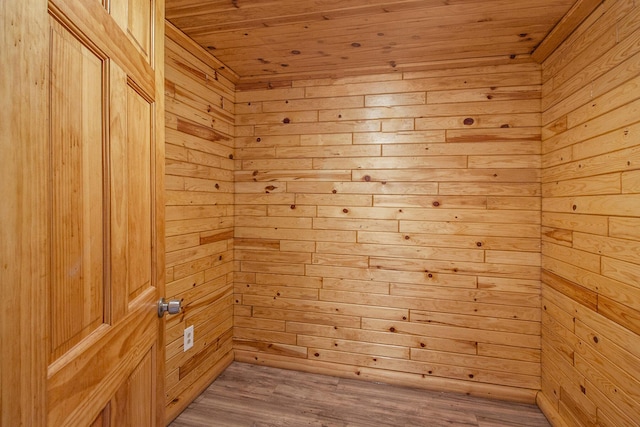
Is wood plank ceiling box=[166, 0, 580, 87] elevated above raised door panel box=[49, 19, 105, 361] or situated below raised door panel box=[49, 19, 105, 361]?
above

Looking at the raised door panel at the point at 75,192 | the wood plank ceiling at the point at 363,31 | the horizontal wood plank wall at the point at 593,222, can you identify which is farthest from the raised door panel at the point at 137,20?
the horizontal wood plank wall at the point at 593,222

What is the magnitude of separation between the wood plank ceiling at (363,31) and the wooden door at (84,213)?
907 mm

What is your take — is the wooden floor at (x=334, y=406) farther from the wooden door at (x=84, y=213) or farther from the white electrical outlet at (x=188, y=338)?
the wooden door at (x=84, y=213)

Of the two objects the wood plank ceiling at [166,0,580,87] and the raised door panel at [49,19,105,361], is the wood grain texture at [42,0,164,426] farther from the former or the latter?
the wood plank ceiling at [166,0,580,87]

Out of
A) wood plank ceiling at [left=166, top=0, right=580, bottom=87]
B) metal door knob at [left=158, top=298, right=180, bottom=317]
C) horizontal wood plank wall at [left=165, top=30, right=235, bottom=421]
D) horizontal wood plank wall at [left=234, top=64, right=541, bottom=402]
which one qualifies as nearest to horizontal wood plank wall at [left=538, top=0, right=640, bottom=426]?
horizontal wood plank wall at [left=234, top=64, right=541, bottom=402]

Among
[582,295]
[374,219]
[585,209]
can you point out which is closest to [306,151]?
[374,219]

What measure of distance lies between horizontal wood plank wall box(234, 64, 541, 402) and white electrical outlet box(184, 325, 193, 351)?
583 millimetres

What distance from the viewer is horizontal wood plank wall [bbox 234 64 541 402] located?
7.32ft

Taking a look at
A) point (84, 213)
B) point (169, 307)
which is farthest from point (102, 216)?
point (169, 307)

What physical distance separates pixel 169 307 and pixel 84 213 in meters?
0.47

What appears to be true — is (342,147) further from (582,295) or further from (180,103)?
(582,295)

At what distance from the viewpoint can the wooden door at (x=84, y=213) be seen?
47 cm

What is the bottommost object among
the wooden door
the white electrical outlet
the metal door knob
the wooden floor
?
the wooden floor

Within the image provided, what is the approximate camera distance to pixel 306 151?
→ 8.48 ft
